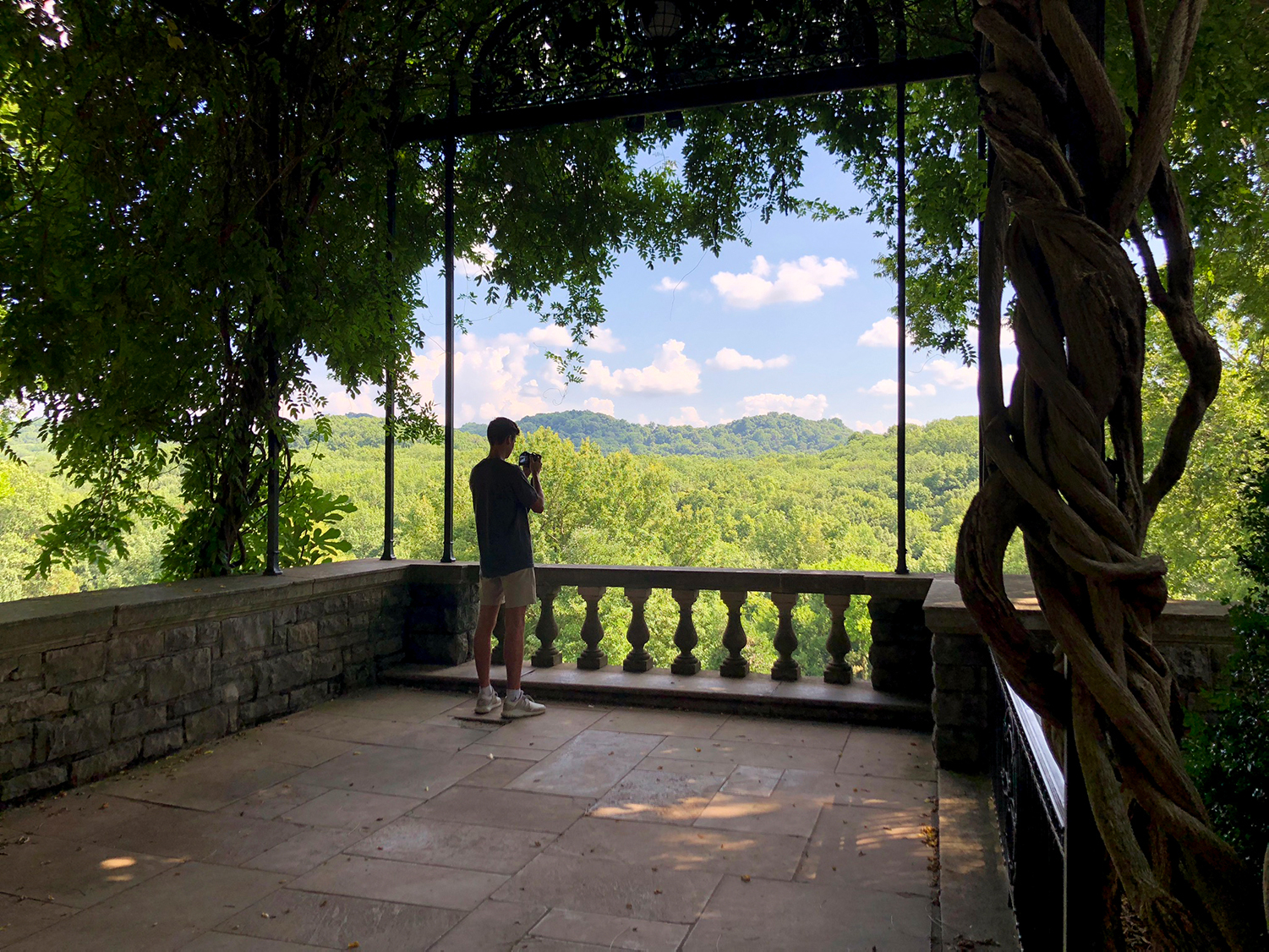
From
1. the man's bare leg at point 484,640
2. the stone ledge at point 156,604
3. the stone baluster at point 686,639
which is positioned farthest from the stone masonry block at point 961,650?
the stone ledge at point 156,604

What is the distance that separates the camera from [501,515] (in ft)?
14.8

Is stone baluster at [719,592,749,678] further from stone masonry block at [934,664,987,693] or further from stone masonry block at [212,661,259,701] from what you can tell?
stone masonry block at [212,661,259,701]

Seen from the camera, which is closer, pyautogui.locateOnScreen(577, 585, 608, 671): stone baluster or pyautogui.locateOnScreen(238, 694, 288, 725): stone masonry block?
pyautogui.locateOnScreen(238, 694, 288, 725): stone masonry block

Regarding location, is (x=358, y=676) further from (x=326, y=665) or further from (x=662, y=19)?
(x=662, y=19)

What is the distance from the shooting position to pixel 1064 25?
23.3 inches

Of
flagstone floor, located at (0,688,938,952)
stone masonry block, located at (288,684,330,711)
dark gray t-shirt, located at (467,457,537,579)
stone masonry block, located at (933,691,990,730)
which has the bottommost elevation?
flagstone floor, located at (0,688,938,952)

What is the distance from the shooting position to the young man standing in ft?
14.7

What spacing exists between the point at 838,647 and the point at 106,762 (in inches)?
140

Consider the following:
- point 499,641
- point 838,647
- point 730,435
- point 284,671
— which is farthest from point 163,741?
point 730,435

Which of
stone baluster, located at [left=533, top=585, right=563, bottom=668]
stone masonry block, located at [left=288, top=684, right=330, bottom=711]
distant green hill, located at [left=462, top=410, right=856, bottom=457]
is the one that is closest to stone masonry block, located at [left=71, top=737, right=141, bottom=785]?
stone masonry block, located at [left=288, top=684, right=330, bottom=711]

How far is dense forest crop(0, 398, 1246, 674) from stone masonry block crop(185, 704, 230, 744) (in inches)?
671

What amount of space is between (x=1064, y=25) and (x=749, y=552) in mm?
42953

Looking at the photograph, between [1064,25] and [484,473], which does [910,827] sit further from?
[1064,25]

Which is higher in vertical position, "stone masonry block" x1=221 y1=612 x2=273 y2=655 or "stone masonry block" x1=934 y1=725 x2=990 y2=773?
"stone masonry block" x1=221 y1=612 x2=273 y2=655
